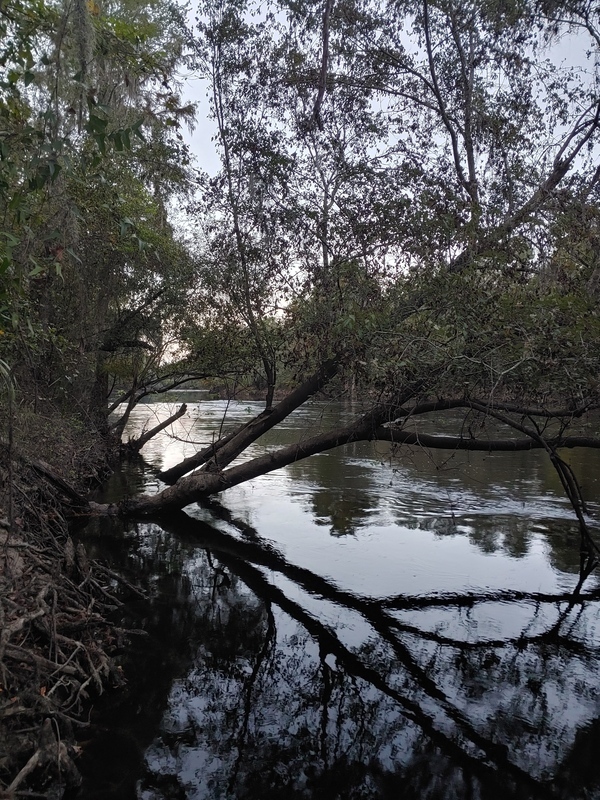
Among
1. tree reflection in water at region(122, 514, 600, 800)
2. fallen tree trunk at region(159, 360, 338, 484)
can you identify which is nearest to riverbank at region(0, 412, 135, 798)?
tree reflection in water at region(122, 514, 600, 800)

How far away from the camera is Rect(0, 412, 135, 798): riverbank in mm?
4402

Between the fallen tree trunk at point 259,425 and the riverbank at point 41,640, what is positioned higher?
the fallen tree trunk at point 259,425

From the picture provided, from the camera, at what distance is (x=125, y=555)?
411 inches

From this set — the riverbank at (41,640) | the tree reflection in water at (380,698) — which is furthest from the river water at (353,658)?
the riverbank at (41,640)

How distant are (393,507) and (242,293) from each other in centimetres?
596

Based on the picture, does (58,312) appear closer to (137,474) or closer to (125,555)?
(125,555)

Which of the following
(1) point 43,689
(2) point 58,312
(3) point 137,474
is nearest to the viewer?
(1) point 43,689

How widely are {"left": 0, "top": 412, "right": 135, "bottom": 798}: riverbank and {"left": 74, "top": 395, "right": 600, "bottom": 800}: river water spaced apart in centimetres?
29

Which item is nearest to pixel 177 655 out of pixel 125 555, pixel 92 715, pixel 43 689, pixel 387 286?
pixel 92 715

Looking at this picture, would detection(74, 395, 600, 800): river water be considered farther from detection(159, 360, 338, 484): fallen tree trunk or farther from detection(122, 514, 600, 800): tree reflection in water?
detection(159, 360, 338, 484): fallen tree trunk

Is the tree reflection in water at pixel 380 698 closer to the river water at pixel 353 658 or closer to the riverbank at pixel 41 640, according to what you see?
the river water at pixel 353 658

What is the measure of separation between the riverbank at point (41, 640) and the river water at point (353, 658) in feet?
0.94

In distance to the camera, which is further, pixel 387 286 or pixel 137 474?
pixel 137 474

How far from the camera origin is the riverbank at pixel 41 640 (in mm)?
4402
